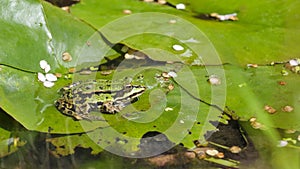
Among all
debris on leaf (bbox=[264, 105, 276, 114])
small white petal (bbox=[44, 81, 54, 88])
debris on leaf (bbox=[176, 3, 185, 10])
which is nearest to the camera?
debris on leaf (bbox=[264, 105, 276, 114])

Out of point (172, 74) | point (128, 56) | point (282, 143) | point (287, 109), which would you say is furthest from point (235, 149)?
point (128, 56)

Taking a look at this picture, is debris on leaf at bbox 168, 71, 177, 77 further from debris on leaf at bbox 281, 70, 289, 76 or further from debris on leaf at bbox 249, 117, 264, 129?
debris on leaf at bbox 281, 70, 289, 76

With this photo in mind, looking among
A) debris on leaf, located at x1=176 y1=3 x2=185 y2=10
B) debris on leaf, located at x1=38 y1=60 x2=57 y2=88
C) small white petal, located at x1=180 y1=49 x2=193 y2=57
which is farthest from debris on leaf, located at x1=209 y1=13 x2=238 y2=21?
debris on leaf, located at x1=38 y1=60 x2=57 y2=88

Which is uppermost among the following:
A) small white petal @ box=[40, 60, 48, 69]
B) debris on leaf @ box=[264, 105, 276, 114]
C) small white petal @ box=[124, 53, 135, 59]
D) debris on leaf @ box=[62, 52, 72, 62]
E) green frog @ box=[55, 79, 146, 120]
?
small white petal @ box=[124, 53, 135, 59]

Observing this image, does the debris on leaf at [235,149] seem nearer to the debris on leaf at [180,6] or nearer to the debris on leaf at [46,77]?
the debris on leaf at [46,77]

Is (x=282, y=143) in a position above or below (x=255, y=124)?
below

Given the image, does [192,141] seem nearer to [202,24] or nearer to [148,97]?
[148,97]

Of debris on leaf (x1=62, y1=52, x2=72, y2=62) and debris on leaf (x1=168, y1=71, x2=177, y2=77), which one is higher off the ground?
debris on leaf (x1=62, y1=52, x2=72, y2=62)

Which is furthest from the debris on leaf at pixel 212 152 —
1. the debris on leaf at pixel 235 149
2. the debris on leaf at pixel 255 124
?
the debris on leaf at pixel 255 124

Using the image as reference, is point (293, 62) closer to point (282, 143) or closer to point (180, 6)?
point (282, 143)
